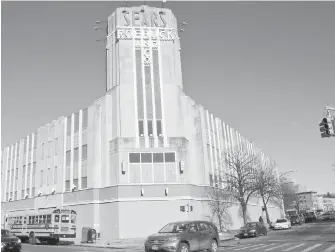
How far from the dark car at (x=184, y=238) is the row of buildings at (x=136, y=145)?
16.8 metres

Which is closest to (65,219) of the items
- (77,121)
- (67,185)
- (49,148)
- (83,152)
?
(83,152)

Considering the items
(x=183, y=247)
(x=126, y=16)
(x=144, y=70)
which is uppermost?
(x=126, y=16)

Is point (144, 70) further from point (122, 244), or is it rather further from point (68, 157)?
point (122, 244)

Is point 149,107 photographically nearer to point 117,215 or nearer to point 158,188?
point 158,188

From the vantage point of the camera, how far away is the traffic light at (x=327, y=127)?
50.1 ft

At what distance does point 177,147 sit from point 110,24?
738 inches

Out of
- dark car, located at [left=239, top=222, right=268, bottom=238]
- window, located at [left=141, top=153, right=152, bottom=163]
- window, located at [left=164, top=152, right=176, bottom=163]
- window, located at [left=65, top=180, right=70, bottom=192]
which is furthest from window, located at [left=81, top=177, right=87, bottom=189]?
dark car, located at [left=239, top=222, right=268, bottom=238]

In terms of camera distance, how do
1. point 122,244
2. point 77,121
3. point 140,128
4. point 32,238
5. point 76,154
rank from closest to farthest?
point 122,244 → point 32,238 → point 140,128 → point 76,154 → point 77,121

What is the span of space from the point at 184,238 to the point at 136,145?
21.0 metres

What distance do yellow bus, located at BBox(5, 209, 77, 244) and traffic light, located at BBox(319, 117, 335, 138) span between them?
76.1 feet

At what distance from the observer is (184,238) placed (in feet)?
49.3

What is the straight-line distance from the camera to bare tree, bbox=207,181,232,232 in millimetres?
39537

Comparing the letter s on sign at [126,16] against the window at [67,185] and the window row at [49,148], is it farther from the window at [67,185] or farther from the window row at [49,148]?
the window at [67,185]

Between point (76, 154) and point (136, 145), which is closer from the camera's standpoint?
point (136, 145)
